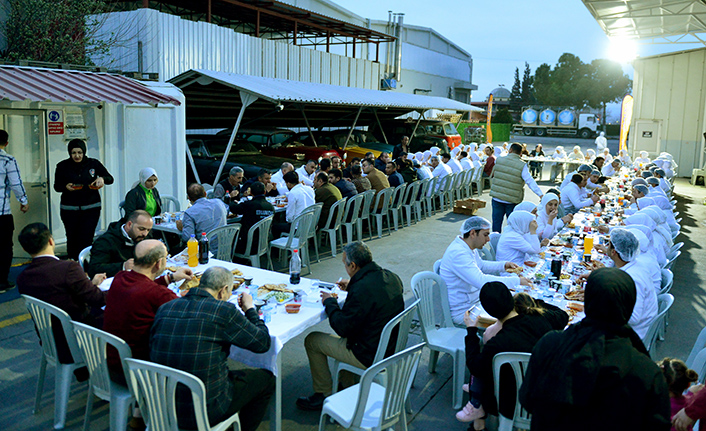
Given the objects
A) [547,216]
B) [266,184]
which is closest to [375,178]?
[266,184]

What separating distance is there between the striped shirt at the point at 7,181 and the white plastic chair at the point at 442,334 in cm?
493

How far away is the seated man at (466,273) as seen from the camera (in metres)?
4.78

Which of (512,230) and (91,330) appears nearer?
(91,330)

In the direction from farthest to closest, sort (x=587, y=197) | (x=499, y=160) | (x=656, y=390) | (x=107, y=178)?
(x=587, y=197)
(x=499, y=160)
(x=107, y=178)
(x=656, y=390)

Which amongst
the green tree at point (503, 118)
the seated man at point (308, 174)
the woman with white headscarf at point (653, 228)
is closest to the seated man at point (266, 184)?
the seated man at point (308, 174)

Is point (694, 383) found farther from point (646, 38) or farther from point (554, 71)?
A: point (554, 71)

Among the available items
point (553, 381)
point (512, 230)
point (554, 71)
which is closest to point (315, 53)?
point (512, 230)

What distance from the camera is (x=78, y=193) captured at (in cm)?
712

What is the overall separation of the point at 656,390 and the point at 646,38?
74.1 ft

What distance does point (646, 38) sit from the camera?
21.2 m

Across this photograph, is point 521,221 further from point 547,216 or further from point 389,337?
point 389,337

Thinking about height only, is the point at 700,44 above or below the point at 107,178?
above

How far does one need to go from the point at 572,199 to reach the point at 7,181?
8.32 metres

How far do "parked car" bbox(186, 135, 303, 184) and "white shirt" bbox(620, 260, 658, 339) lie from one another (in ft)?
30.9
